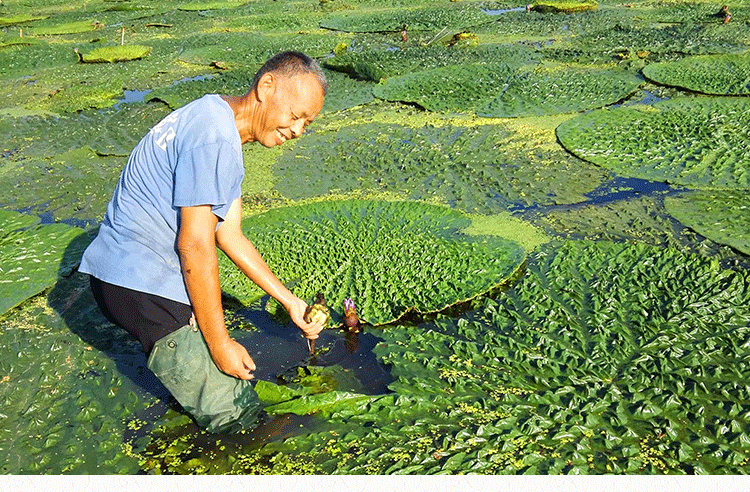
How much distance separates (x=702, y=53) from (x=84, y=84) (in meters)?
5.98

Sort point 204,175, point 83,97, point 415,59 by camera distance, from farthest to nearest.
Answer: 1. point 415,59
2. point 83,97
3. point 204,175

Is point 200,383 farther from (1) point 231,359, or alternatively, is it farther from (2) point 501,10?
(2) point 501,10

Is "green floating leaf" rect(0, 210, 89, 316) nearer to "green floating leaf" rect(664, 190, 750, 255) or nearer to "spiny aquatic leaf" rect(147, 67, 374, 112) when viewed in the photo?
"spiny aquatic leaf" rect(147, 67, 374, 112)

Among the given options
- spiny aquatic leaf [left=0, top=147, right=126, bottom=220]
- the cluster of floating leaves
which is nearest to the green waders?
the cluster of floating leaves

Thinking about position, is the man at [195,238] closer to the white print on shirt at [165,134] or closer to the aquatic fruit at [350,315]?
the white print on shirt at [165,134]

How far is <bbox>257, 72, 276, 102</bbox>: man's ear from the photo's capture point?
1817 mm

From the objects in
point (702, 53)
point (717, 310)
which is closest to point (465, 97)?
point (702, 53)

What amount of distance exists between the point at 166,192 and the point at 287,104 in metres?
0.41

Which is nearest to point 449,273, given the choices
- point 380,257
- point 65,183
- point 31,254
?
point 380,257

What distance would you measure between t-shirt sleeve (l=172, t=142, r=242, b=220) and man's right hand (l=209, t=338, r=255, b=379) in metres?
0.44

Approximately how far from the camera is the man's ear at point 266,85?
1.82 meters

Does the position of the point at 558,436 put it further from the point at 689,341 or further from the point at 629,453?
the point at 689,341

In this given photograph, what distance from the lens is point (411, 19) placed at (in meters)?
8.89

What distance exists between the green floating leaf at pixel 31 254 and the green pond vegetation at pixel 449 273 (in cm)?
1
